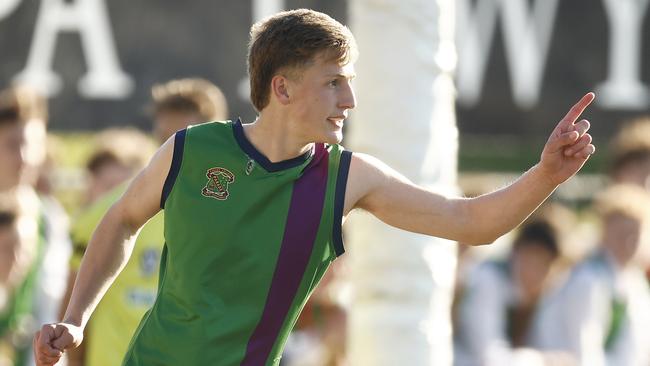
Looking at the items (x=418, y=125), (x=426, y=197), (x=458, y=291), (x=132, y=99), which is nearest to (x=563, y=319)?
(x=458, y=291)

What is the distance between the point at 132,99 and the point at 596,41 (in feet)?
12.8

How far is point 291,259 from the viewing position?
480cm

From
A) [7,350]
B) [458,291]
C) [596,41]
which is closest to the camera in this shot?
[7,350]

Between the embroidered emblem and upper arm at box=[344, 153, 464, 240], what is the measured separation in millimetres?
378

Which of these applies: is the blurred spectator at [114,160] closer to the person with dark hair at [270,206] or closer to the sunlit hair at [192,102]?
the sunlit hair at [192,102]

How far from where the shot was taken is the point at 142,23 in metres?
12.2

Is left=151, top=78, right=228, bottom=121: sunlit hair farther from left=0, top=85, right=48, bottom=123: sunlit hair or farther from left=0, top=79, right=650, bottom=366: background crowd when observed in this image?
left=0, top=85, right=48, bottom=123: sunlit hair

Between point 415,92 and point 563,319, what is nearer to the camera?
point 415,92

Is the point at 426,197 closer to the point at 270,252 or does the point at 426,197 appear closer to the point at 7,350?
the point at 270,252

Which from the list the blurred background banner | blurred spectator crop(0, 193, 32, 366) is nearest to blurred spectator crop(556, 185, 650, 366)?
the blurred background banner

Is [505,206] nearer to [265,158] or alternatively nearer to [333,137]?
[333,137]

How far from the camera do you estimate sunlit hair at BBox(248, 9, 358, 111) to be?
4.74 metres

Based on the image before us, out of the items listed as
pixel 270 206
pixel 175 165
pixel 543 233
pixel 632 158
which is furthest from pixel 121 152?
pixel 270 206

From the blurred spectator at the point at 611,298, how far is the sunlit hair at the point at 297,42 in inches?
209
